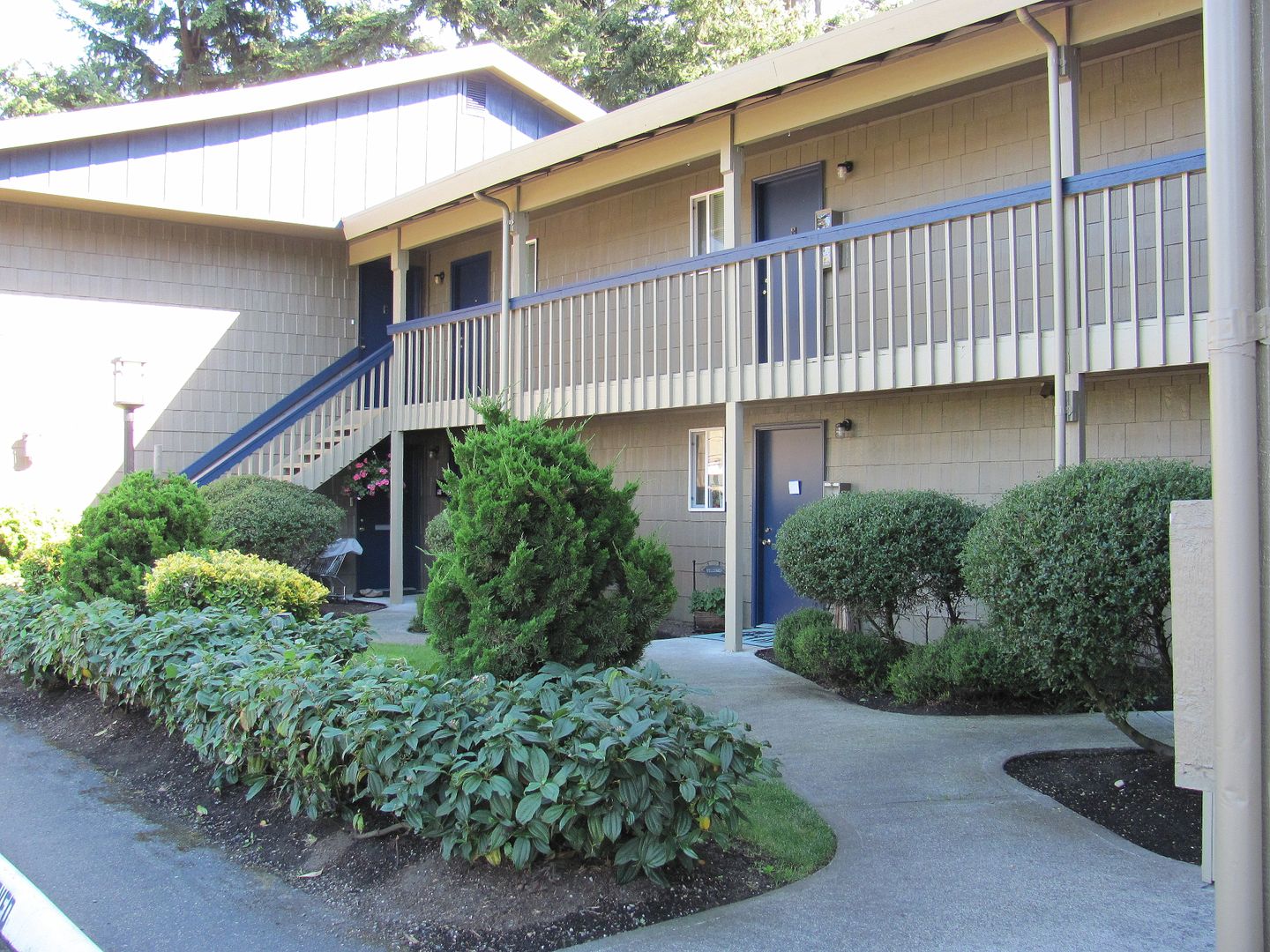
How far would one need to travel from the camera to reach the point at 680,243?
12570 millimetres

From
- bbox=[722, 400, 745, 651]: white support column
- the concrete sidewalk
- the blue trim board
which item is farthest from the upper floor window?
the concrete sidewalk

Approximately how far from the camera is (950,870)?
14.9ft

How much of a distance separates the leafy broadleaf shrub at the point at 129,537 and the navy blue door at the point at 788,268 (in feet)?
17.7

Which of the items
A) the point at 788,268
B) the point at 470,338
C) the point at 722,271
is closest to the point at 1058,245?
the point at 788,268

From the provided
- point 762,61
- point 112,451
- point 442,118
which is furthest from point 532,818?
point 442,118

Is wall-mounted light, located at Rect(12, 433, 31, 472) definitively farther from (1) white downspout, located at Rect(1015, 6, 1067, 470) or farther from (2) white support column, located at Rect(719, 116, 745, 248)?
(1) white downspout, located at Rect(1015, 6, 1067, 470)

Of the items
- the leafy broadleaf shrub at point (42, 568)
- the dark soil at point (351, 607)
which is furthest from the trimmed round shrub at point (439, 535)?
the leafy broadleaf shrub at point (42, 568)

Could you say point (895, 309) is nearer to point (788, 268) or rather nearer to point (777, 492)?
point (788, 268)

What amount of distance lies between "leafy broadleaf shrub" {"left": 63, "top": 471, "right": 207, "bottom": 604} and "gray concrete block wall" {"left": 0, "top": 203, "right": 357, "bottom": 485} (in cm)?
612

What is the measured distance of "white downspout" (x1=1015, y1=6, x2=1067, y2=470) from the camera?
7.57 meters

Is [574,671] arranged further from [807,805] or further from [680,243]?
[680,243]

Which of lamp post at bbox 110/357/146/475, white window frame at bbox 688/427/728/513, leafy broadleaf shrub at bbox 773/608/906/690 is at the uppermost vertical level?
lamp post at bbox 110/357/146/475

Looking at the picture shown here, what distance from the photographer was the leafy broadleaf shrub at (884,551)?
25.3ft

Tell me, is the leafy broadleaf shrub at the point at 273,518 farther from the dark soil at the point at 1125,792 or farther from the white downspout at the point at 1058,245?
the dark soil at the point at 1125,792
